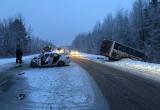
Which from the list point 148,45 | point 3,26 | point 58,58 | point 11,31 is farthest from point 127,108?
point 3,26

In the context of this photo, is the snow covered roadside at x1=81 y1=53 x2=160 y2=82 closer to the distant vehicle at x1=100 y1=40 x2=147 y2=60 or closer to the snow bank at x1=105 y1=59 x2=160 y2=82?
the snow bank at x1=105 y1=59 x2=160 y2=82

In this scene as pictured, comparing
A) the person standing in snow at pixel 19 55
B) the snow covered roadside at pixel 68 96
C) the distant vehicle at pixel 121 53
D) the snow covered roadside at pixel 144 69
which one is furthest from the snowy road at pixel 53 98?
the distant vehicle at pixel 121 53

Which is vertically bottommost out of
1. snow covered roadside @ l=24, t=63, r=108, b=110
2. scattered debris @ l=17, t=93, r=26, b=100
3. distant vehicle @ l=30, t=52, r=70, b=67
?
scattered debris @ l=17, t=93, r=26, b=100

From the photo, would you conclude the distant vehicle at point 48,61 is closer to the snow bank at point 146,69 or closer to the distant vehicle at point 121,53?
the snow bank at point 146,69

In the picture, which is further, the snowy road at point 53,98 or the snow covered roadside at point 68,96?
the snow covered roadside at point 68,96

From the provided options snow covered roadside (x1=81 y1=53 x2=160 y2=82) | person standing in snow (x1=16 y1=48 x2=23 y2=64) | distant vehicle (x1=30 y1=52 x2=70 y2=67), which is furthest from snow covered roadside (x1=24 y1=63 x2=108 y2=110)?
person standing in snow (x1=16 y1=48 x2=23 y2=64)

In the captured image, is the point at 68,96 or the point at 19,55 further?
the point at 19,55

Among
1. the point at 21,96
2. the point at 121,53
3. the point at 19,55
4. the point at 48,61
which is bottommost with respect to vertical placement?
the point at 21,96

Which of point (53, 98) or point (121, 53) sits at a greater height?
point (121, 53)

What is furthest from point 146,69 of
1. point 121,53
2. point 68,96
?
point 121,53

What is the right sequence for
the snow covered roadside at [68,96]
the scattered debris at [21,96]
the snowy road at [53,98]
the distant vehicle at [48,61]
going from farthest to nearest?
the distant vehicle at [48,61] → the scattered debris at [21,96] → the snow covered roadside at [68,96] → the snowy road at [53,98]

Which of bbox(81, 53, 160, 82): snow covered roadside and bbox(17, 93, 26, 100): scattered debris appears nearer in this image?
bbox(17, 93, 26, 100): scattered debris

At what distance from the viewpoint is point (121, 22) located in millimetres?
137000

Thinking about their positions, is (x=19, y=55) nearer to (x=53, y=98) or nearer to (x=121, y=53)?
(x=121, y=53)
